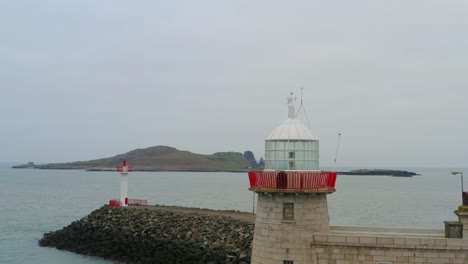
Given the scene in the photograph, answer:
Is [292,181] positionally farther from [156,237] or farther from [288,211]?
[156,237]

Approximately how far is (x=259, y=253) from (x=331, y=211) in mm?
41997

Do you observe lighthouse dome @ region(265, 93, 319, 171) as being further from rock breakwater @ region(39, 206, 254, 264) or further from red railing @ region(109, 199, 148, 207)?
red railing @ region(109, 199, 148, 207)

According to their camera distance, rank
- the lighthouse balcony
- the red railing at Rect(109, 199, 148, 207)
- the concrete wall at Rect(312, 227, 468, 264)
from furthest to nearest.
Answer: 1. the red railing at Rect(109, 199, 148, 207)
2. the lighthouse balcony
3. the concrete wall at Rect(312, 227, 468, 264)

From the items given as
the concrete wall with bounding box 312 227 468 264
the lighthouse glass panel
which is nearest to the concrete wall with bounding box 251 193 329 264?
the concrete wall with bounding box 312 227 468 264

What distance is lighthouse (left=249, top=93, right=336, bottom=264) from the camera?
32.5ft

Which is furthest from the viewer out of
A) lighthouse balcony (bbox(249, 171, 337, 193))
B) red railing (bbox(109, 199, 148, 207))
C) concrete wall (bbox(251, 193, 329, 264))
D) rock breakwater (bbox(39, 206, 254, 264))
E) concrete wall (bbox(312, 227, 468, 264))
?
red railing (bbox(109, 199, 148, 207))

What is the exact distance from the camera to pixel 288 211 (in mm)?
10141

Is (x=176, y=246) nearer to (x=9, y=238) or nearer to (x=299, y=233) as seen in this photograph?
(x=299, y=233)

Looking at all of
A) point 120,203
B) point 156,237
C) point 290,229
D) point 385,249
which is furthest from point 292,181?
point 120,203

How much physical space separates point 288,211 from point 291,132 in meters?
1.73

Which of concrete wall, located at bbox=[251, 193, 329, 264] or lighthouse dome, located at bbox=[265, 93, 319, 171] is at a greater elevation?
lighthouse dome, located at bbox=[265, 93, 319, 171]

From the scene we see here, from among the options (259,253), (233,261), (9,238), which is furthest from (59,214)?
(259,253)

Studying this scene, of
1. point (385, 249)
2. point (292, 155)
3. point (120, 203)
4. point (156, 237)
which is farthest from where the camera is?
point (120, 203)

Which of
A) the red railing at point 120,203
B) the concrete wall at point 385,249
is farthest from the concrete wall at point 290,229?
the red railing at point 120,203
